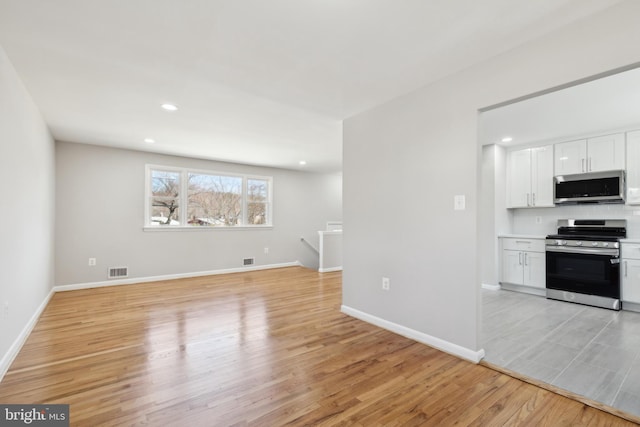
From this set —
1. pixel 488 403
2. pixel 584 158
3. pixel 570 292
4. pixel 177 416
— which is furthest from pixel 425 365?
pixel 584 158

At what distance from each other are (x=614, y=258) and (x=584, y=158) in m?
1.42

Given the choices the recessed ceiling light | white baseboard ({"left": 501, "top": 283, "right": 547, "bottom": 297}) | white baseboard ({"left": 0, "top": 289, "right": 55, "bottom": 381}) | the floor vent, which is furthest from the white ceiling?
white baseboard ({"left": 501, "top": 283, "right": 547, "bottom": 297})

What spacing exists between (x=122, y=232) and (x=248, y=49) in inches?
179

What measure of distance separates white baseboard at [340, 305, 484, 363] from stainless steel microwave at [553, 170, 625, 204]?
10.6 ft

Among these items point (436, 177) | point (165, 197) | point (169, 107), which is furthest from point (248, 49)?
point (165, 197)

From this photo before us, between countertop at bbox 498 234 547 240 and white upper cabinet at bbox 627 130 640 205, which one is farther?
countertop at bbox 498 234 547 240

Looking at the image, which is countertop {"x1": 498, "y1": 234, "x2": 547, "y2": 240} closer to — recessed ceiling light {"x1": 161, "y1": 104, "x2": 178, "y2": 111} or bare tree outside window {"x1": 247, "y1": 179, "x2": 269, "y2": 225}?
bare tree outside window {"x1": 247, "y1": 179, "x2": 269, "y2": 225}

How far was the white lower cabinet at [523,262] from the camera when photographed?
448 cm

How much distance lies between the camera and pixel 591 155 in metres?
4.18

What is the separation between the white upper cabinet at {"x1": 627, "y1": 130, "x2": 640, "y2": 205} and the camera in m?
3.81

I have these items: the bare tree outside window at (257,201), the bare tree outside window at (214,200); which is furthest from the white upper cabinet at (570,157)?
the bare tree outside window at (214,200)

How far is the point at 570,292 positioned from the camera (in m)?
4.11
